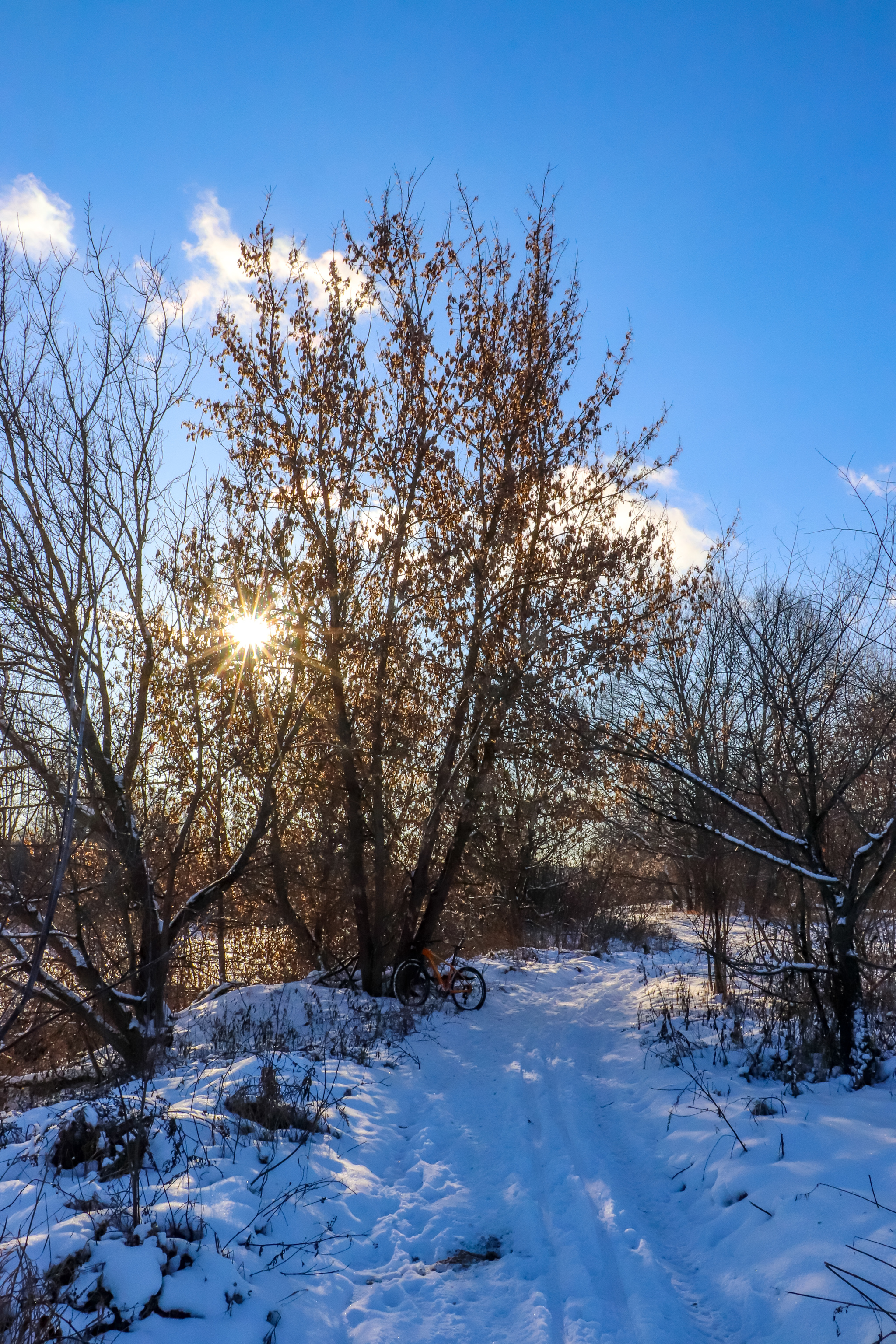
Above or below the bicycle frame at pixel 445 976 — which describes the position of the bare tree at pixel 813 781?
above

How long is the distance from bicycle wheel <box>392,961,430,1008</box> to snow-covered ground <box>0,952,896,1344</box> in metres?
4.84

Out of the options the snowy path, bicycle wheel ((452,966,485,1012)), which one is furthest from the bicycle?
the snowy path

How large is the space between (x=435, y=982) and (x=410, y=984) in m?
0.51

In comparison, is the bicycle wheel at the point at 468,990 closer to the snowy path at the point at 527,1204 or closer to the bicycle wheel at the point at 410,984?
the bicycle wheel at the point at 410,984

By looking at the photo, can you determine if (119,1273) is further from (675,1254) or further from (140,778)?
(140,778)

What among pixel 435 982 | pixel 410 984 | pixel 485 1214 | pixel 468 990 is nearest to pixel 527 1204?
pixel 485 1214

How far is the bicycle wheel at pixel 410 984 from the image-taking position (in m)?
12.3

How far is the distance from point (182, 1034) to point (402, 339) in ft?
37.9

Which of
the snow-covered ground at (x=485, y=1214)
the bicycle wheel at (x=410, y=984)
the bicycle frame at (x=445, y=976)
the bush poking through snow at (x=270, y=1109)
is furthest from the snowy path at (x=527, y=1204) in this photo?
the bicycle wheel at (x=410, y=984)

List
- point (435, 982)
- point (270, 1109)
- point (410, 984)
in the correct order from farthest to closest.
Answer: point (410, 984) → point (435, 982) → point (270, 1109)

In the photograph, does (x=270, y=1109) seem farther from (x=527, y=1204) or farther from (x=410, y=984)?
(x=410, y=984)

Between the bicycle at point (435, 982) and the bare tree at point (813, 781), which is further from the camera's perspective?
the bicycle at point (435, 982)

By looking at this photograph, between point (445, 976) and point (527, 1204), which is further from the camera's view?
point (445, 976)

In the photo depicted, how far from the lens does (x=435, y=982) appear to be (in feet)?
40.1
